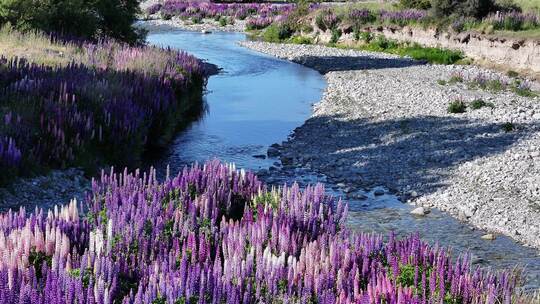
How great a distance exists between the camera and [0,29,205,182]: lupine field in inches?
438

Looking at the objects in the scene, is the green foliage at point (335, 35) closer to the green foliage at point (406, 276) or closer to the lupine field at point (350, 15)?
the lupine field at point (350, 15)

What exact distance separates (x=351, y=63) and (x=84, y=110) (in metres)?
21.0

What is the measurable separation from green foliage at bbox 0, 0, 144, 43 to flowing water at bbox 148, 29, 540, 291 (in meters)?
4.30

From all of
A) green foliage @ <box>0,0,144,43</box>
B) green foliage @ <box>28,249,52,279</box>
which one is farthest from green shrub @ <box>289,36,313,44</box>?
green foliage @ <box>28,249,52,279</box>

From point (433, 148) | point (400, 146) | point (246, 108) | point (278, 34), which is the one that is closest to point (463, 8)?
point (278, 34)

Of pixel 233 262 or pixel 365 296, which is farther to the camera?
pixel 233 262

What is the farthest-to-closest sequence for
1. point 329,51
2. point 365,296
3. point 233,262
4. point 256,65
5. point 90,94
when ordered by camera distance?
point 329,51
point 256,65
point 90,94
point 233,262
point 365,296

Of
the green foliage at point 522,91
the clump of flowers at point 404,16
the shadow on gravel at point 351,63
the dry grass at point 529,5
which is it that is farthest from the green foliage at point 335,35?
the green foliage at point 522,91

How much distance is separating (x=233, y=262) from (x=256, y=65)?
26.8 metres

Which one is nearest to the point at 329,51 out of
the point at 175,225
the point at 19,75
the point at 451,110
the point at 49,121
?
the point at 451,110

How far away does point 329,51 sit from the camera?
36906 millimetres

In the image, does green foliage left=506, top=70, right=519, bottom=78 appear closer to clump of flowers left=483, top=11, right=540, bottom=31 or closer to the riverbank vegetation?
the riverbank vegetation

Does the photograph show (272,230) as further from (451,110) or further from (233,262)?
(451,110)

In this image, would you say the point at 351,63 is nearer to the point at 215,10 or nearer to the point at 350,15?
the point at 350,15
